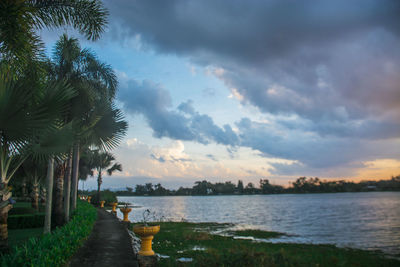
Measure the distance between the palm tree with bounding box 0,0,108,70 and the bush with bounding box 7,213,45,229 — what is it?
38.7ft

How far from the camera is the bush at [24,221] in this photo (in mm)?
16391

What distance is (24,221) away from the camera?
659 inches

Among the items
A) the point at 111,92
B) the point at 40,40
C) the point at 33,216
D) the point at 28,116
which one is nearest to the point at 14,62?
the point at 40,40

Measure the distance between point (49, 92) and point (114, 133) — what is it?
8.06 meters

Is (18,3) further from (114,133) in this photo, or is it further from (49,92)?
(114,133)

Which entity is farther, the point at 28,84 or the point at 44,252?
the point at 28,84

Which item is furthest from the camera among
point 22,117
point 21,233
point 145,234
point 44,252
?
point 21,233

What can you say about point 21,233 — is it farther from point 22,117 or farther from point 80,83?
point 22,117

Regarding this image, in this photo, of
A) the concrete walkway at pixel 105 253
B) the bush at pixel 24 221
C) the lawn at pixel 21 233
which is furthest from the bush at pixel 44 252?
the bush at pixel 24 221

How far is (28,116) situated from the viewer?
7.07 meters

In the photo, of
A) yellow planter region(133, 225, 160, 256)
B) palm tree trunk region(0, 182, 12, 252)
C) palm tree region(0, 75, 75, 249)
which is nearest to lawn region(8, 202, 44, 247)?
palm tree trunk region(0, 182, 12, 252)

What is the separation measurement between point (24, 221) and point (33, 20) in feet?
43.4

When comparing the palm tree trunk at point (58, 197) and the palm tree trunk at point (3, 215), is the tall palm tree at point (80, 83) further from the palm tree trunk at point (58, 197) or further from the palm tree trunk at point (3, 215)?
the palm tree trunk at point (3, 215)

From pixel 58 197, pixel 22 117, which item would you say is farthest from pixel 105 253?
pixel 58 197
